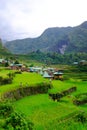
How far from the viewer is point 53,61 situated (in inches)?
7746

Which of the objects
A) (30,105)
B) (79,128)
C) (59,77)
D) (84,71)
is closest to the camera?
(79,128)

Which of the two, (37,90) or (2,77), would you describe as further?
(37,90)

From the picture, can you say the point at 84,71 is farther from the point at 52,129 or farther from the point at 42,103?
the point at 52,129

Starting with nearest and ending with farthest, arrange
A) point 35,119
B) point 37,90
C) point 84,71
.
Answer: point 35,119 → point 37,90 → point 84,71

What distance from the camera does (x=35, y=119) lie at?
101ft

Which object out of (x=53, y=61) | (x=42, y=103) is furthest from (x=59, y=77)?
(x=53, y=61)

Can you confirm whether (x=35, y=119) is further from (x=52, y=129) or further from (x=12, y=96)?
(x=52, y=129)

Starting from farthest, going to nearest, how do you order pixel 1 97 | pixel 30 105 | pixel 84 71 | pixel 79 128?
pixel 84 71 → pixel 30 105 → pixel 1 97 → pixel 79 128

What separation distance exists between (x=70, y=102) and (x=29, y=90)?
620cm

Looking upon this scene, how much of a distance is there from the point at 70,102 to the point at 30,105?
34.2 ft

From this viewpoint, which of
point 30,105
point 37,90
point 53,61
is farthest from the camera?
point 53,61

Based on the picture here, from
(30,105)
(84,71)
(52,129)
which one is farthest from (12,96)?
(84,71)

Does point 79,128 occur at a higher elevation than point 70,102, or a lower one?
higher

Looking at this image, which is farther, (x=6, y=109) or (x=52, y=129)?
(x=6, y=109)
